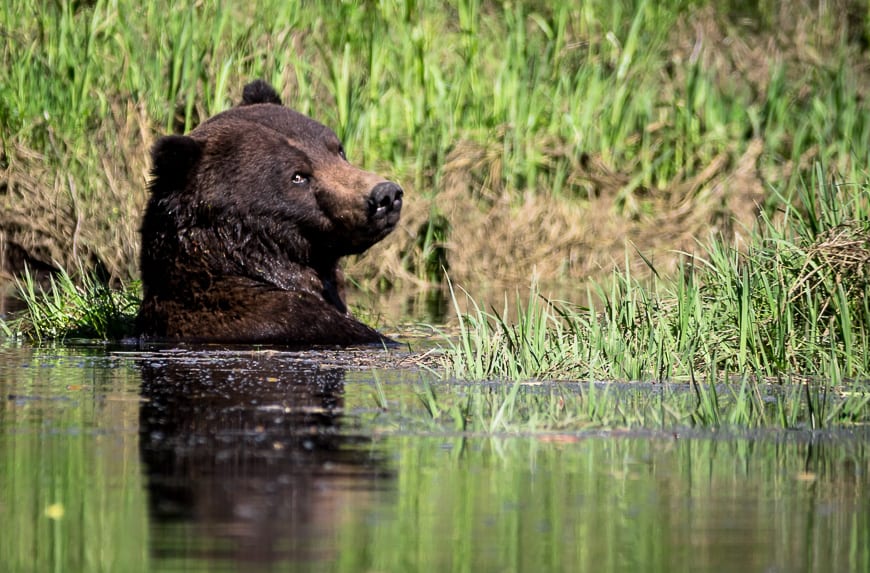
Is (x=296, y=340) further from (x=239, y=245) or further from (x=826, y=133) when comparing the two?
(x=826, y=133)

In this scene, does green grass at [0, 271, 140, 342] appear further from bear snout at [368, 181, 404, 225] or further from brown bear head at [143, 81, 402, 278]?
bear snout at [368, 181, 404, 225]

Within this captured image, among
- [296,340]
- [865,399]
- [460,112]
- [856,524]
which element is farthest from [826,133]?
[856,524]

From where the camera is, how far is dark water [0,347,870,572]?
3824 mm

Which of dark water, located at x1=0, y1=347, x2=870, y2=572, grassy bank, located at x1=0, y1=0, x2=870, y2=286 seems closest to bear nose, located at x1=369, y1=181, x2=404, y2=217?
dark water, located at x1=0, y1=347, x2=870, y2=572

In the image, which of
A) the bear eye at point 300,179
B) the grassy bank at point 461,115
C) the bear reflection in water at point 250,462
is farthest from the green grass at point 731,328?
the grassy bank at point 461,115

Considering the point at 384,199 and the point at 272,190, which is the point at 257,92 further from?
the point at 384,199

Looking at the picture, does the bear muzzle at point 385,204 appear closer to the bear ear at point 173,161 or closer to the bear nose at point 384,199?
the bear nose at point 384,199

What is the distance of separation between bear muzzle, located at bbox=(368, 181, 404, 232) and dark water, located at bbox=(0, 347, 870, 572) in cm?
197

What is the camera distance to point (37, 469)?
15.9 feet

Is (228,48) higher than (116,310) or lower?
higher

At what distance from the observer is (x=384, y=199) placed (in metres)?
8.24

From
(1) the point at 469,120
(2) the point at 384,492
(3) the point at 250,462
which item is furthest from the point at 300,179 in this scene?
(1) the point at 469,120

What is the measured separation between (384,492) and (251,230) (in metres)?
4.16

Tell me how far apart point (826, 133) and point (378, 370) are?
7883 millimetres
